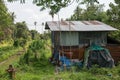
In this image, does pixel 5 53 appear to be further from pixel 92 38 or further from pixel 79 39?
pixel 92 38

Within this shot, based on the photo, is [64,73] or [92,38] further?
[92,38]

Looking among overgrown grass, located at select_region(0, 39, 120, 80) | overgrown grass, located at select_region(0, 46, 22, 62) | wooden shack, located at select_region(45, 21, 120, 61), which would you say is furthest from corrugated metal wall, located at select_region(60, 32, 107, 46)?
overgrown grass, located at select_region(0, 46, 22, 62)

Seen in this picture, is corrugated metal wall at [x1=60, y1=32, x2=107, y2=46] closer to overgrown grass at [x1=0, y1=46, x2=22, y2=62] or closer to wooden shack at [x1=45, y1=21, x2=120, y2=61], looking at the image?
wooden shack at [x1=45, y1=21, x2=120, y2=61]

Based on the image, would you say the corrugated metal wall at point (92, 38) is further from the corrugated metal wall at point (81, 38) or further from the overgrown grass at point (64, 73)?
the overgrown grass at point (64, 73)

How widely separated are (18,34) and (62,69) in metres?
44.7

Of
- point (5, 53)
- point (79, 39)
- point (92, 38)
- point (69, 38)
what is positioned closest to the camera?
point (69, 38)

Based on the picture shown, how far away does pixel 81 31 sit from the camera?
1928 cm

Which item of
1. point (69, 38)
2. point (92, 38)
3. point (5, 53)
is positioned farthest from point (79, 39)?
point (5, 53)

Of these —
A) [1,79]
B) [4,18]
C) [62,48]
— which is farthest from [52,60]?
[1,79]

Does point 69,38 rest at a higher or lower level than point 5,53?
higher

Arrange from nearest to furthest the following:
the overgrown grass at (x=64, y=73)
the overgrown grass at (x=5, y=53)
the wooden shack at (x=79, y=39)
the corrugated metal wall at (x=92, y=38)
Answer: the overgrown grass at (x=64, y=73) < the wooden shack at (x=79, y=39) < the corrugated metal wall at (x=92, y=38) < the overgrown grass at (x=5, y=53)

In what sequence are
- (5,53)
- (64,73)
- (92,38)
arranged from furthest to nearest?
(5,53) → (92,38) → (64,73)

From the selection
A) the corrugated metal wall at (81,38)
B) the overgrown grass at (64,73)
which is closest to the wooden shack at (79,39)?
the corrugated metal wall at (81,38)

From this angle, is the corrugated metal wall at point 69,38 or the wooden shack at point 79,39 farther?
the corrugated metal wall at point 69,38
